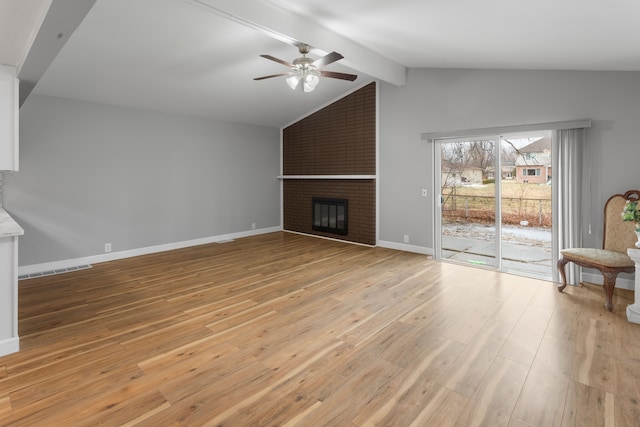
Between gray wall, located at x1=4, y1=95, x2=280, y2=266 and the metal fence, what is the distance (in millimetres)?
4177

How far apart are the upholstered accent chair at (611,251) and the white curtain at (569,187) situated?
25 centimetres

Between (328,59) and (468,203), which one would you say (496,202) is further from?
(328,59)

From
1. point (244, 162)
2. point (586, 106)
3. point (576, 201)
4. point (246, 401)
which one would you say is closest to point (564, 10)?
point (586, 106)

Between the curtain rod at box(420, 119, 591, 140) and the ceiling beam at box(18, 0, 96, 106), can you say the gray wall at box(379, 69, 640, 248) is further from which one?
the ceiling beam at box(18, 0, 96, 106)

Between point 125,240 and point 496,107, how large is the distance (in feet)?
19.9

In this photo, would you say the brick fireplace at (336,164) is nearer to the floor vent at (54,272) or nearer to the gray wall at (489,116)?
the gray wall at (489,116)

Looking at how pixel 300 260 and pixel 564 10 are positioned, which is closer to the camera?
pixel 564 10

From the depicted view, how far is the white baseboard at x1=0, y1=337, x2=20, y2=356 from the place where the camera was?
249cm

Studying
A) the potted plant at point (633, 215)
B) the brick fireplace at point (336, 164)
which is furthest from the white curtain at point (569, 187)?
the brick fireplace at point (336, 164)

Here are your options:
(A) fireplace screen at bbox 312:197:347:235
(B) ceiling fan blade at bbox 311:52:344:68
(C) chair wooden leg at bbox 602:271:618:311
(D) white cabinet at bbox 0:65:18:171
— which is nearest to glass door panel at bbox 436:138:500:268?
(C) chair wooden leg at bbox 602:271:618:311

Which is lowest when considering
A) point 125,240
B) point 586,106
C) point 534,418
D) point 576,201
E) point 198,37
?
point 534,418

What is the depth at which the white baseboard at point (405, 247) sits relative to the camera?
555 cm

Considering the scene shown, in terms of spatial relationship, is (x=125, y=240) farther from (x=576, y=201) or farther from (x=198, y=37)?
(x=576, y=201)

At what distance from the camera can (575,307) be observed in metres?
3.35
